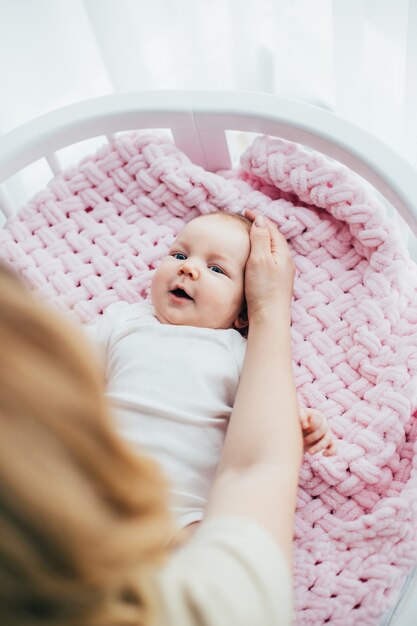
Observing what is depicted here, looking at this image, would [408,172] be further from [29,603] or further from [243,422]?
[29,603]

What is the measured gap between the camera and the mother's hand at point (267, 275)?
0.95m

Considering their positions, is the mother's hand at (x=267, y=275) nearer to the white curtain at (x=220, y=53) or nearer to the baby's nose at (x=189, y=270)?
the baby's nose at (x=189, y=270)

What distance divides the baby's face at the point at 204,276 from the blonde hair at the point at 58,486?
0.53 m

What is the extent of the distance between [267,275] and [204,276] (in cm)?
9

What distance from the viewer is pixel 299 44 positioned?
1.21 m

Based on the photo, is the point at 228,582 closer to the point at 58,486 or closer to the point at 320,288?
the point at 58,486

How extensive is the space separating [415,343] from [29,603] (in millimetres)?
647

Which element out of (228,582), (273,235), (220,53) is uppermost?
(220,53)

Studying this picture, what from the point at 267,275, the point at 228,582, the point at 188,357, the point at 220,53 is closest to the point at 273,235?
the point at 267,275

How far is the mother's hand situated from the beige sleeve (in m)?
0.44

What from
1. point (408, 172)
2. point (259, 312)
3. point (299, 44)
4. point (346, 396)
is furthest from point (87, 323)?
point (299, 44)

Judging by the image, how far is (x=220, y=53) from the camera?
133 centimetres

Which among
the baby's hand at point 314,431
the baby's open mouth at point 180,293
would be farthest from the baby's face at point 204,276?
the baby's hand at point 314,431

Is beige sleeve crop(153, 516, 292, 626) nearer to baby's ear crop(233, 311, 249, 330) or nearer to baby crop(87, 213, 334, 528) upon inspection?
baby crop(87, 213, 334, 528)
